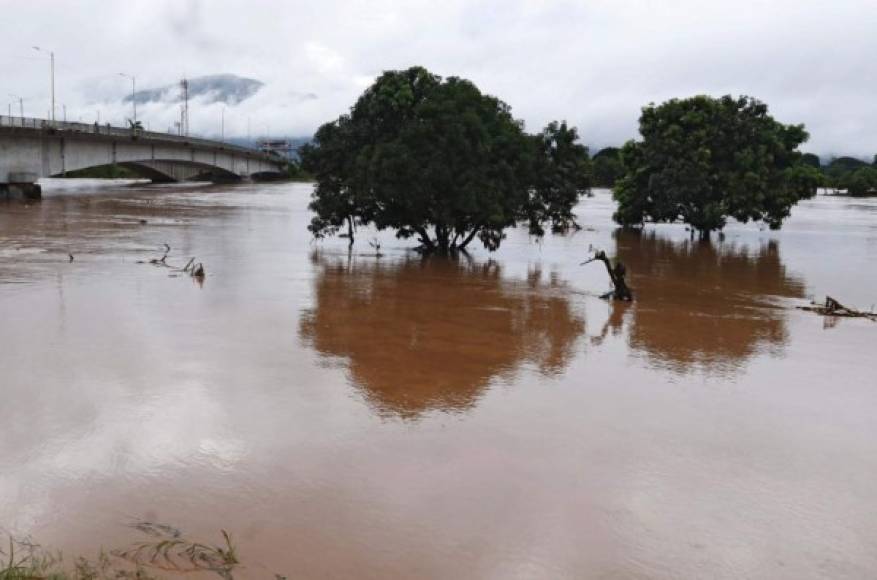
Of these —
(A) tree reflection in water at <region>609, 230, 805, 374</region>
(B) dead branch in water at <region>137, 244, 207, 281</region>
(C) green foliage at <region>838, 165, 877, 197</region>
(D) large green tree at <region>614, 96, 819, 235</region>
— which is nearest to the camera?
(A) tree reflection in water at <region>609, 230, 805, 374</region>

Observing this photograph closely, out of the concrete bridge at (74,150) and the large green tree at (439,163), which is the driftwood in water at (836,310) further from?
the concrete bridge at (74,150)

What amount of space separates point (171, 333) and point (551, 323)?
1081 centimetres

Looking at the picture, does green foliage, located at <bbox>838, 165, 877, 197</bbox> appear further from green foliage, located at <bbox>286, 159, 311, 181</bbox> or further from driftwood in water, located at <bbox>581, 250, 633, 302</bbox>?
driftwood in water, located at <bbox>581, 250, 633, 302</bbox>

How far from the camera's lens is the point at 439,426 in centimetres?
1438

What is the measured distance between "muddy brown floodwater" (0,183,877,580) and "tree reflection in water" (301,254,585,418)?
0.12m

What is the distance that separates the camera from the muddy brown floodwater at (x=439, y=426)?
33.5 ft

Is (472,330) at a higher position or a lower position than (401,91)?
lower

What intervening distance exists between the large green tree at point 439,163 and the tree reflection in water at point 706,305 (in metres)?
6.34

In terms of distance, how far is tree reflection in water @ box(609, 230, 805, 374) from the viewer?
2109cm

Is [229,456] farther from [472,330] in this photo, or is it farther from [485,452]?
[472,330]

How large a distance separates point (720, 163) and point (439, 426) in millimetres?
43824

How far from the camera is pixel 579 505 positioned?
11.3m

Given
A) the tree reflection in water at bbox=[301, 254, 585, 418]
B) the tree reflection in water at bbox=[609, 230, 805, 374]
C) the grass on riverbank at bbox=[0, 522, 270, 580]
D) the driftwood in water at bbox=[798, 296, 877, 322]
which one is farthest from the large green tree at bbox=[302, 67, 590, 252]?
the grass on riverbank at bbox=[0, 522, 270, 580]

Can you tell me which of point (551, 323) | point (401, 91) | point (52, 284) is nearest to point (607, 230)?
point (401, 91)
